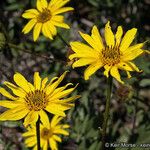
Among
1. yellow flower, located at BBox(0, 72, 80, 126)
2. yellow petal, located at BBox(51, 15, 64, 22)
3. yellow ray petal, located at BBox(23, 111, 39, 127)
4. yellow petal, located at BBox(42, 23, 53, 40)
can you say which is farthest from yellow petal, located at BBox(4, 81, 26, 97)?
yellow petal, located at BBox(51, 15, 64, 22)

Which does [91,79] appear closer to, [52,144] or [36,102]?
[52,144]

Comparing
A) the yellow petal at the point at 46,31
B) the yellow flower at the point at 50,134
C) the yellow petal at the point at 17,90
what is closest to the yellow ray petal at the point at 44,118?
the yellow petal at the point at 17,90

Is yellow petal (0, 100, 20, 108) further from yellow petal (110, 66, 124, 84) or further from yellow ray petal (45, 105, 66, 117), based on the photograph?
yellow petal (110, 66, 124, 84)

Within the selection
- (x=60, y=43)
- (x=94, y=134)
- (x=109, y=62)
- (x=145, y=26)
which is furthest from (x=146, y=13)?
(x=109, y=62)

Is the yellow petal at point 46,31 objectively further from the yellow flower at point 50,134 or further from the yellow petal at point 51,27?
the yellow flower at point 50,134

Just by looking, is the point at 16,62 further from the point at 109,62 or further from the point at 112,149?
the point at 109,62

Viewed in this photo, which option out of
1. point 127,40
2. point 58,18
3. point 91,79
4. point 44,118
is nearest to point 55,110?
point 44,118

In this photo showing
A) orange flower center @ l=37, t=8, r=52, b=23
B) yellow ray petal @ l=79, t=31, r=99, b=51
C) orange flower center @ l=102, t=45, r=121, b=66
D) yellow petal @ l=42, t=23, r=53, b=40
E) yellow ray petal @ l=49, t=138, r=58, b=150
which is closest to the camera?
orange flower center @ l=102, t=45, r=121, b=66

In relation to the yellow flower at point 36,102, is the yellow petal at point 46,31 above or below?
above
